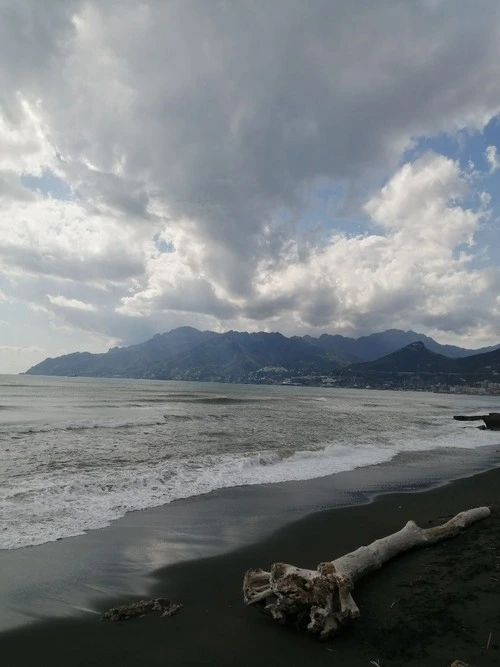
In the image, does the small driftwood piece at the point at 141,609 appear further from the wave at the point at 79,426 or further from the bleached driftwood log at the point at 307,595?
the wave at the point at 79,426

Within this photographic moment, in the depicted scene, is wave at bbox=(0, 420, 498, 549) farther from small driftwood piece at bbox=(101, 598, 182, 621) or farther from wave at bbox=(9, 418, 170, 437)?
wave at bbox=(9, 418, 170, 437)

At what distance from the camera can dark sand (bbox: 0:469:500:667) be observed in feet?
13.7

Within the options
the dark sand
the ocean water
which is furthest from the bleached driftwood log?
the ocean water

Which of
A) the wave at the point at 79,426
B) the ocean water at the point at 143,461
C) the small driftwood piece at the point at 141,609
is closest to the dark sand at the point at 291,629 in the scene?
the small driftwood piece at the point at 141,609

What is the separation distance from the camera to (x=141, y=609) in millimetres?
5211

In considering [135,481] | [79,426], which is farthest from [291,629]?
[79,426]

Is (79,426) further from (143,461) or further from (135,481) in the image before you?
(135,481)

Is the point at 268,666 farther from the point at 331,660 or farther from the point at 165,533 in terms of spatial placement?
the point at 165,533

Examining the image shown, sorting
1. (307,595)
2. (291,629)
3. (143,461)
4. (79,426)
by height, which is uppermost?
(307,595)

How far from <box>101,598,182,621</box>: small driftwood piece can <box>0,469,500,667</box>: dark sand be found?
0.12 metres

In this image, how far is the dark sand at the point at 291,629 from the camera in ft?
13.7

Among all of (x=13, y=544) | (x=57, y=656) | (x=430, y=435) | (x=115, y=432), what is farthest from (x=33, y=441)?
A: (x=430, y=435)

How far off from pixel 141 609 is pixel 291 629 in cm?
201

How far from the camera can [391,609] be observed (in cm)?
502
